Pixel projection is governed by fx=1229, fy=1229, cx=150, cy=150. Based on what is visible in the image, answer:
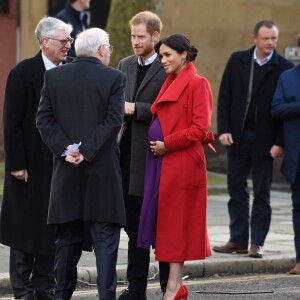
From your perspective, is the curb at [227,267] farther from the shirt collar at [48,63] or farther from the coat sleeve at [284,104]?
the shirt collar at [48,63]

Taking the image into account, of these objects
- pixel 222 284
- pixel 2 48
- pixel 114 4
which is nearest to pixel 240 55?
pixel 222 284

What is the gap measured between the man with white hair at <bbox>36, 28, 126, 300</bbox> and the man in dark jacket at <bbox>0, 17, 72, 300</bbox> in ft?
1.55

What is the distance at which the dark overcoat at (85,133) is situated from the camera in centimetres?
837

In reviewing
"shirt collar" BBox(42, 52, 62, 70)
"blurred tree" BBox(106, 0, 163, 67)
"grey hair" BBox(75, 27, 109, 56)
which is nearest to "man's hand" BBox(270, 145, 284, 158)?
"shirt collar" BBox(42, 52, 62, 70)

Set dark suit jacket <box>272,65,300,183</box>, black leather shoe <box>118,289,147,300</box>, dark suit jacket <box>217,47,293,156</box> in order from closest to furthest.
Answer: black leather shoe <box>118,289,147,300</box>
dark suit jacket <box>272,65,300,183</box>
dark suit jacket <box>217,47,293,156</box>

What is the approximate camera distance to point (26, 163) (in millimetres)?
8938

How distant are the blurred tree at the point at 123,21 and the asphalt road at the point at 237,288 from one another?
8841 mm

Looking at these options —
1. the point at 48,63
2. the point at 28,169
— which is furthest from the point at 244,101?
the point at 28,169

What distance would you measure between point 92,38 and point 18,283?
189cm

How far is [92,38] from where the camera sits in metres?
8.50

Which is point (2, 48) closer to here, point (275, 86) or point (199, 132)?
point (275, 86)

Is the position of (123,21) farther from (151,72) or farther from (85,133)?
(85,133)

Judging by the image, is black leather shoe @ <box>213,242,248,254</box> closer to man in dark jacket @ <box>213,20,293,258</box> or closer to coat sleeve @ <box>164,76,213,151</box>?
man in dark jacket @ <box>213,20,293,258</box>

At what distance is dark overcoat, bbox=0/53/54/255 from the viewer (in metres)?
8.91
